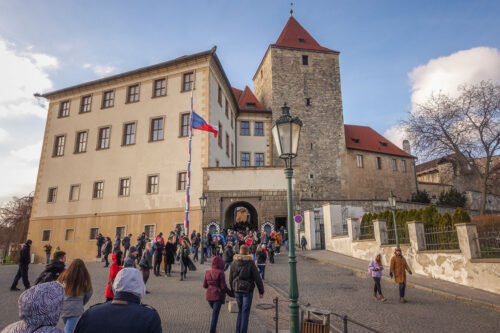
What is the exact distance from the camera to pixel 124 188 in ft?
82.0

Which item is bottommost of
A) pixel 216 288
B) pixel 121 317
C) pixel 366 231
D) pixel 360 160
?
pixel 216 288

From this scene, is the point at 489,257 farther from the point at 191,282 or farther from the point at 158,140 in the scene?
the point at 158,140

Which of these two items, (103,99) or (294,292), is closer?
(294,292)

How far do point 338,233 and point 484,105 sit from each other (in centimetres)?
1853

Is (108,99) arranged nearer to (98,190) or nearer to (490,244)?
(98,190)

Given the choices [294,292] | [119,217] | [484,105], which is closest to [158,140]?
[119,217]

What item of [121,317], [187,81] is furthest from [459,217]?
[187,81]

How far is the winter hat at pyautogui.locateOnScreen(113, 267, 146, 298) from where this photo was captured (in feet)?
8.62

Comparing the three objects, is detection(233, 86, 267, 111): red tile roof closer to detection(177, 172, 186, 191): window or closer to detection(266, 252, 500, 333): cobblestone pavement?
detection(177, 172, 186, 191): window

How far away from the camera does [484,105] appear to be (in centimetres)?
2773

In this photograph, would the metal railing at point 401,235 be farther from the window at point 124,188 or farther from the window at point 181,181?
the window at point 124,188

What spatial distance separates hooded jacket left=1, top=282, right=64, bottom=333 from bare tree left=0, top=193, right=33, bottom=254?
38.4 meters

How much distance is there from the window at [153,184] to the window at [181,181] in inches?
64.8

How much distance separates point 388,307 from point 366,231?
888cm
